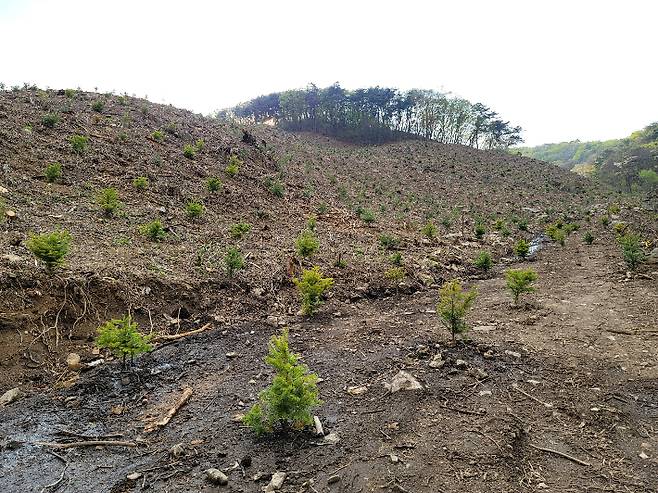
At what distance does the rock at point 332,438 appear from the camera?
3221 mm

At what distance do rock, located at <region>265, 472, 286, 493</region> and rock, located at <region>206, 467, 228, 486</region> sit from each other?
0.33m

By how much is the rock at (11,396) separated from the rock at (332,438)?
10.7 ft

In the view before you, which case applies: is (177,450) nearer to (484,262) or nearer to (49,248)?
(49,248)

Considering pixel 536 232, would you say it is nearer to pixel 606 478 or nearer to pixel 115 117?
pixel 606 478

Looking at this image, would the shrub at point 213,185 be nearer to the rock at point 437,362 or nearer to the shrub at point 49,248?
the shrub at point 49,248

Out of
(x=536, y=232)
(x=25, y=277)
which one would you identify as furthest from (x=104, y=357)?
(x=536, y=232)

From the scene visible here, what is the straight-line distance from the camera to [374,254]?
10297 millimetres

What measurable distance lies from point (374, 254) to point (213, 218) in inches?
176

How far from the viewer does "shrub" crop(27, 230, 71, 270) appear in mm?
4938

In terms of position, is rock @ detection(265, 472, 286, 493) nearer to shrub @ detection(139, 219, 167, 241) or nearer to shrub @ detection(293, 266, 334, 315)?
shrub @ detection(293, 266, 334, 315)

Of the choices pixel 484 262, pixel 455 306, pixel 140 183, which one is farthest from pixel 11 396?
pixel 484 262

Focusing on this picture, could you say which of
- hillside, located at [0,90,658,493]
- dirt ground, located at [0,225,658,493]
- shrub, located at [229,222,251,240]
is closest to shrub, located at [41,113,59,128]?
hillside, located at [0,90,658,493]

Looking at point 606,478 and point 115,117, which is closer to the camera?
point 606,478

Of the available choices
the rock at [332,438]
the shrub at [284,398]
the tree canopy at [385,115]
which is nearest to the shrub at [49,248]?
the shrub at [284,398]
